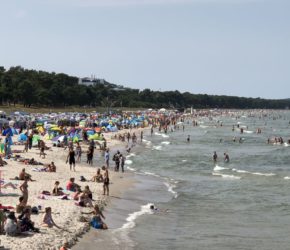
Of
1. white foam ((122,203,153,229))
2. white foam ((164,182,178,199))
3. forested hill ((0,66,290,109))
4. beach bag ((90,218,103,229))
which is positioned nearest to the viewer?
beach bag ((90,218,103,229))

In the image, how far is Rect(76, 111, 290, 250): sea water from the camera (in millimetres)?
16078

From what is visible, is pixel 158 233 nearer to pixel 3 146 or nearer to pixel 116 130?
pixel 3 146

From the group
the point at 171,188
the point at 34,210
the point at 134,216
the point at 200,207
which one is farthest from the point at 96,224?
the point at 171,188

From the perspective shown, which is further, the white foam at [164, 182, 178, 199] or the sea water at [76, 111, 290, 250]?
the white foam at [164, 182, 178, 199]

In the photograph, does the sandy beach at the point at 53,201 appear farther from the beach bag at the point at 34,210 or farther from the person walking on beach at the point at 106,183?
the person walking on beach at the point at 106,183

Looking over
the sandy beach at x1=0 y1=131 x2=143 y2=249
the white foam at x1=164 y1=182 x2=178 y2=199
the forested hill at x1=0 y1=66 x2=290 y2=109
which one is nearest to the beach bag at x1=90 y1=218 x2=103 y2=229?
the sandy beach at x1=0 y1=131 x2=143 y2=249

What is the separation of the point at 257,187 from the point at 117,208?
12050 millimetres

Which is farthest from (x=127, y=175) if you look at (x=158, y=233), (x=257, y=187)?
(x=158, y=233)

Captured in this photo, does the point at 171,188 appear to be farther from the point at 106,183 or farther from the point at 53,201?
the point at 53,201

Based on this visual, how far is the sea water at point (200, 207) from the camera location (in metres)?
16.1

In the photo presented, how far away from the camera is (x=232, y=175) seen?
35156 mm

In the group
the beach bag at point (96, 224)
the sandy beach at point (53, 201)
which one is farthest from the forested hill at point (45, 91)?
the beach bag at point (96, 224)

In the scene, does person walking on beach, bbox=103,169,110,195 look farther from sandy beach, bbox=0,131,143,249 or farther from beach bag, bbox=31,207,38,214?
beach bag, bbox=31,207,38,214

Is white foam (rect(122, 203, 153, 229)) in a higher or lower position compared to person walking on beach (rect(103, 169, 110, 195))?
lower
